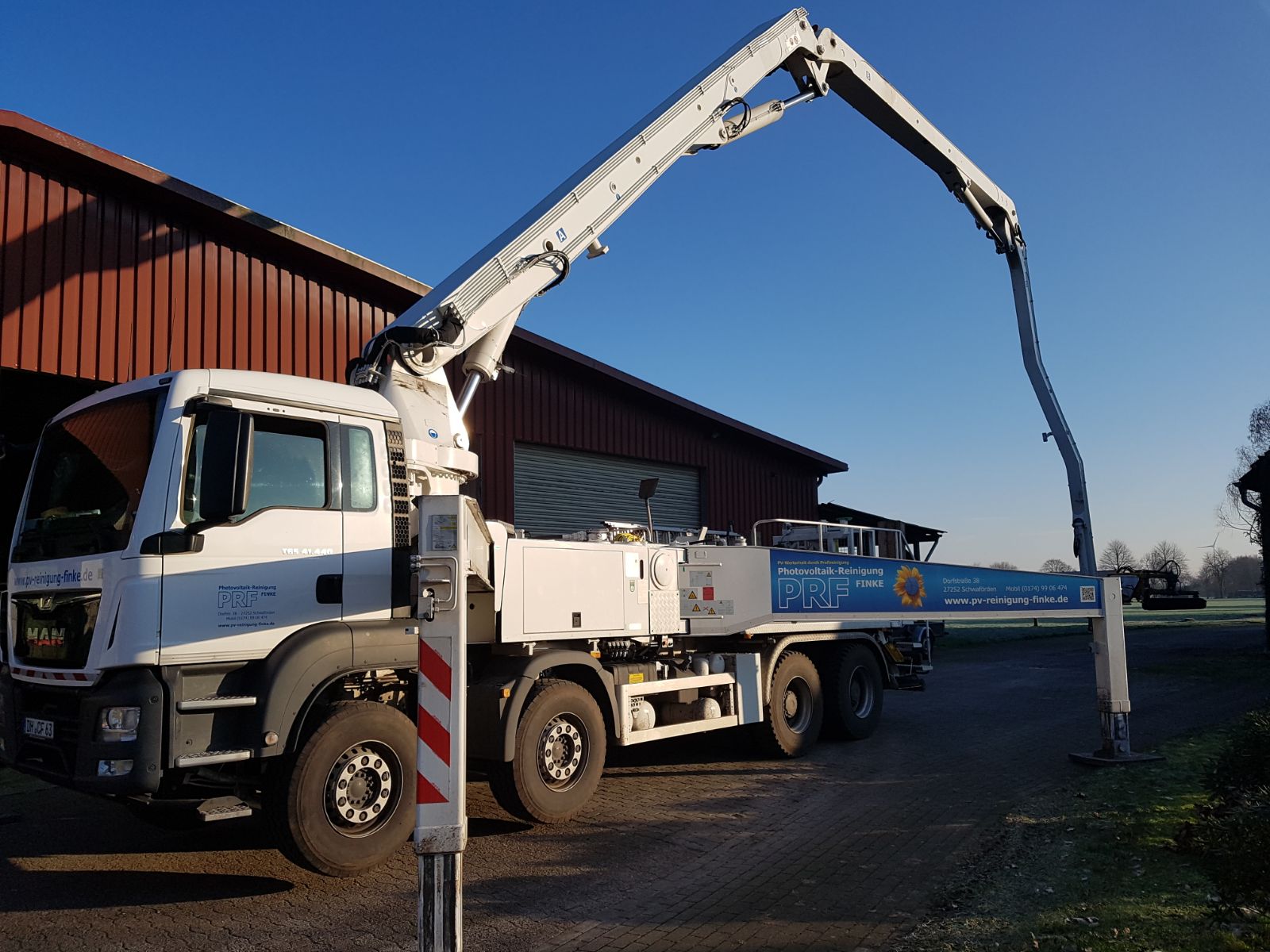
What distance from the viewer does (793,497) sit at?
22.2m

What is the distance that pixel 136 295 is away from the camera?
11.0m

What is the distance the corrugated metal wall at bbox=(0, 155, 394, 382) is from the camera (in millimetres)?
10039

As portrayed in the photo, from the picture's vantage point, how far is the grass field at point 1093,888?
4.61 metres

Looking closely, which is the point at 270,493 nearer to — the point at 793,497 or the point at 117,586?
the point at 117,586

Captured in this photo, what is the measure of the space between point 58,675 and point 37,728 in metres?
0.40

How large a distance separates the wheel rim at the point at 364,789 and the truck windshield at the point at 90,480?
193 cm

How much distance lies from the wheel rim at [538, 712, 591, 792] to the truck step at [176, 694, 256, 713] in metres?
2.36

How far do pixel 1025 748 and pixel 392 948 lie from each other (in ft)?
26.3

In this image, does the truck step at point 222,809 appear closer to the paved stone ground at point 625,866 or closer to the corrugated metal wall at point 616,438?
the paved stone ground at point 625,866

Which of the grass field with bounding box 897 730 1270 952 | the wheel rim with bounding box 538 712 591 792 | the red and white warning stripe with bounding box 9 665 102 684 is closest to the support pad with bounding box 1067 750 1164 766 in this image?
the grass field with bounding box 897 730 1270 952

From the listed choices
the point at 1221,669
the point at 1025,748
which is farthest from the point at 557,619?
the point at 1221,669

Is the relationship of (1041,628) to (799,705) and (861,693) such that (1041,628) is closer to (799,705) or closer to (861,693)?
(861,693)

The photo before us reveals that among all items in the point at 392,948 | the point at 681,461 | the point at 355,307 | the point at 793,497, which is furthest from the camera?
the point at 793,497

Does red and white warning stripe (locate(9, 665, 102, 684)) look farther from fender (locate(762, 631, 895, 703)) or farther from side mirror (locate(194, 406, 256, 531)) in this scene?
fender (locate(762, 631, 895, 703))
